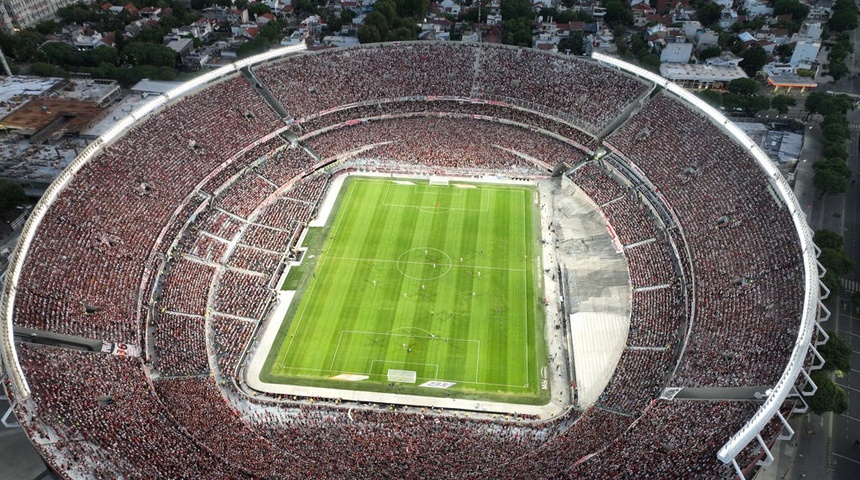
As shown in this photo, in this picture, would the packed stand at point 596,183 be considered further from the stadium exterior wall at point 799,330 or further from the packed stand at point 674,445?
the packed stand at point 674,445

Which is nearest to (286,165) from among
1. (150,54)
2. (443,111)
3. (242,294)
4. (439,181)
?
(439,181)

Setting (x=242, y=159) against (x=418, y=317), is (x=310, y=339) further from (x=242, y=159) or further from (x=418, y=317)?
(x=242, y=159)

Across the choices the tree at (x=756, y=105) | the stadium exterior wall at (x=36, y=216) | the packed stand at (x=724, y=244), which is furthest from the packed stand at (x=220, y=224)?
the tree at (x=756, y=105)

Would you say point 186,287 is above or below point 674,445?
below

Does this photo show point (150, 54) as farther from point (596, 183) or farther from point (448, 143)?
point (596, 183)

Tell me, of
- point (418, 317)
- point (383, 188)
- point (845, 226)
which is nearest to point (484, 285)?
point (418, 317)

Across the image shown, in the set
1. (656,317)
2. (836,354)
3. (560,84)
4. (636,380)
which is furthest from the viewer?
(560,84)

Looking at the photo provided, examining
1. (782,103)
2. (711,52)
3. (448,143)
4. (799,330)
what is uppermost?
(799,330)
